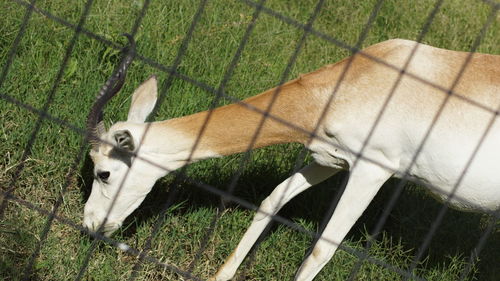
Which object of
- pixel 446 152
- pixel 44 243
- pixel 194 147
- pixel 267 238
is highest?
pixel 446 152

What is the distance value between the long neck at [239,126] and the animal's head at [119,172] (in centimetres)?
17

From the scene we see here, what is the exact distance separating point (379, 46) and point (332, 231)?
1.05 meters

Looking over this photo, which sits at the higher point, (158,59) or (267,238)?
(158,59)

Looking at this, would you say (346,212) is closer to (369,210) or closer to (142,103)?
(369,210)

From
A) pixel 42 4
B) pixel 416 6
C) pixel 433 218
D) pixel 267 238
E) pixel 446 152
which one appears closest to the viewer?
pixel 446 152

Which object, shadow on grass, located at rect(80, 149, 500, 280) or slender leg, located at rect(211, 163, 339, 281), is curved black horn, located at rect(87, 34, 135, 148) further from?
slender leg, located at rect(211, 163, 339, 281)

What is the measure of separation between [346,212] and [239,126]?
0.73 metres

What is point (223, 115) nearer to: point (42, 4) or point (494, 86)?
point (494, 86)

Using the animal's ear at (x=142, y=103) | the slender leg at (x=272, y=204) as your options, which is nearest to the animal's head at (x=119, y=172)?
the animal's ear at (x=142, y=103)

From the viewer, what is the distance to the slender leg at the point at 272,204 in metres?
5.43

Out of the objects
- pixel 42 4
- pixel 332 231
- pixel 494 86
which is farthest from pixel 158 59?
pixel 494 86

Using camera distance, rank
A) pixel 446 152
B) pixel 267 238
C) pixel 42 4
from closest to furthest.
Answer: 1. pixel 446 152
2. pixel 267 238
3. pixel 42 4

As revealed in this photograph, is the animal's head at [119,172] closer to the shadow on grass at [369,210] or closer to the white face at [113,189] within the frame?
the white face at [113,189]

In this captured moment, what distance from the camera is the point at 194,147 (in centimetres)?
522
